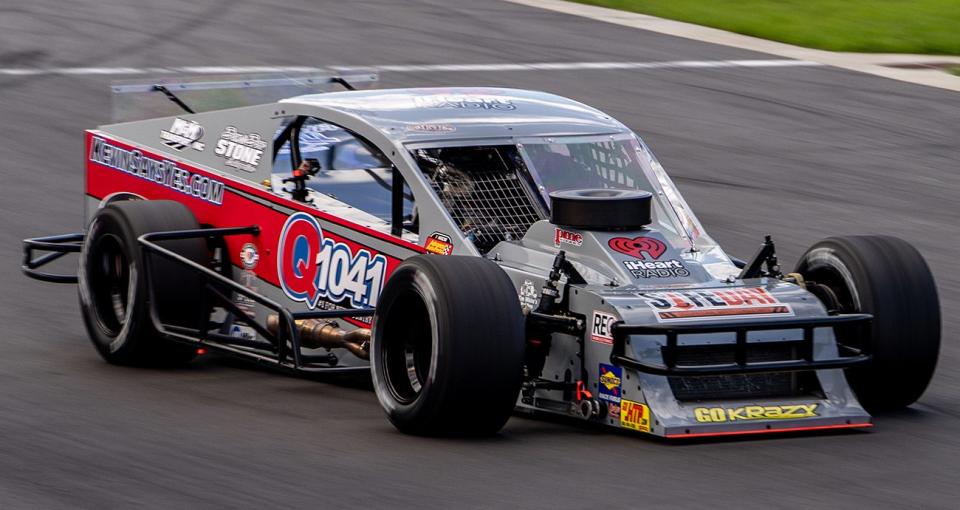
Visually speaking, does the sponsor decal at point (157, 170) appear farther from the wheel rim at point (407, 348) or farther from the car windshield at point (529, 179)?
the wheel rim at point (407, 348)

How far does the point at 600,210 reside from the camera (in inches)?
327

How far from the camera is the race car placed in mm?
7621

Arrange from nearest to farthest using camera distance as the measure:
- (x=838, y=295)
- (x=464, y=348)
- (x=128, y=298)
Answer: (x=464, y=348) → (x=838, y=295) → (x=128, y=298)

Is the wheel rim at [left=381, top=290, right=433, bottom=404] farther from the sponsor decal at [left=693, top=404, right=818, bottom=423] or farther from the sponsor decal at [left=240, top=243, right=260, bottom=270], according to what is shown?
the sponsor decal at [left=240, top=243, right=260, bottom=270]

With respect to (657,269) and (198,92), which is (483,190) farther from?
(198,92)

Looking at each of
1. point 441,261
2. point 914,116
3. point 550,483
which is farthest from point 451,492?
point 914,116

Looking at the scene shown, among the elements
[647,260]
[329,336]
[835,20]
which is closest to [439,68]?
[835,20]

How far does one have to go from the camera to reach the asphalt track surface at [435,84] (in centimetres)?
692

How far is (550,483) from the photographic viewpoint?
272 inches

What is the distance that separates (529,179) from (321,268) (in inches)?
47.3

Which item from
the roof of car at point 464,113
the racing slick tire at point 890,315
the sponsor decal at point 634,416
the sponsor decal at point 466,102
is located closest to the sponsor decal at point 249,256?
the roof of car at point 464,113

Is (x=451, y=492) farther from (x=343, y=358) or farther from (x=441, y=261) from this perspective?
(x=343, y=358)

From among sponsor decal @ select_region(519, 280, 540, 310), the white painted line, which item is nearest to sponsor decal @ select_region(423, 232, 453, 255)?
sponsor decal @ select_region(519, 280, 540, 310)

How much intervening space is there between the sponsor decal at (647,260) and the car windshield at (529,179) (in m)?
0.58
